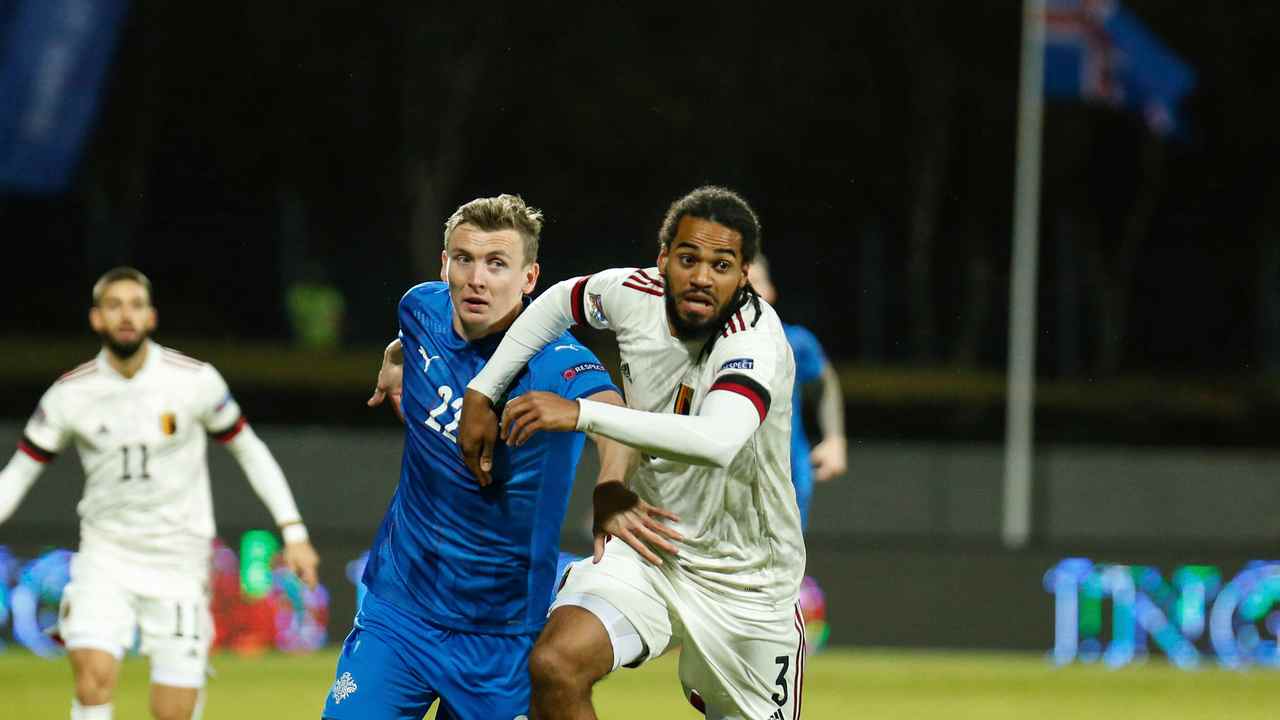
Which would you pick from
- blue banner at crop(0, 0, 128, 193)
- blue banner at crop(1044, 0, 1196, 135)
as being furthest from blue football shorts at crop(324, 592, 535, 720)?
blue banner at crop(0, 0, 128, 193)

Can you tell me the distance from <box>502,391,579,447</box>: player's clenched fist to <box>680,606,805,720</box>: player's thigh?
3.13 feet

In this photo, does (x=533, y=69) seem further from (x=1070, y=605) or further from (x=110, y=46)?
(x=1070, y=605)

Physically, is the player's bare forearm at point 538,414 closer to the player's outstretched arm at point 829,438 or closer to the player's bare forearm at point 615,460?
the player's bare forearm at point 615,460

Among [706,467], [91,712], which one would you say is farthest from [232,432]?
[706,467]

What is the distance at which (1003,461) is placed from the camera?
15.2 m

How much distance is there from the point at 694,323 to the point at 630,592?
2.63 ft

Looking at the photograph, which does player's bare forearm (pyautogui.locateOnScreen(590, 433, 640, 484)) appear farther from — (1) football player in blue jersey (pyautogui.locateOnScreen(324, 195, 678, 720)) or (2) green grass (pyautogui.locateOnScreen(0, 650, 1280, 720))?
(2) green grass (pyautogui.locateOnScreen(0, 650, 1280, 720))

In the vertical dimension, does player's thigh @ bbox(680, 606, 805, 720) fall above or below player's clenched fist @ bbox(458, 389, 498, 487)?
below

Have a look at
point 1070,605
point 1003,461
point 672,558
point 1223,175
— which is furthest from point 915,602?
point 1223,175

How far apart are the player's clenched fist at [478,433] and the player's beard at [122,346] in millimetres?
2799

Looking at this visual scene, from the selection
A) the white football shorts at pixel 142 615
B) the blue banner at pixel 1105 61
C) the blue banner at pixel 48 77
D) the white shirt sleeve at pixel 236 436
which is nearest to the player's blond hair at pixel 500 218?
the white shirt sleeve at pixel 236 436

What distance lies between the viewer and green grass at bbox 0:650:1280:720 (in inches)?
408

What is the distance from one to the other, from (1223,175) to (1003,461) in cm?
1533

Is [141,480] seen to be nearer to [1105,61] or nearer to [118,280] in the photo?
[118,280]
